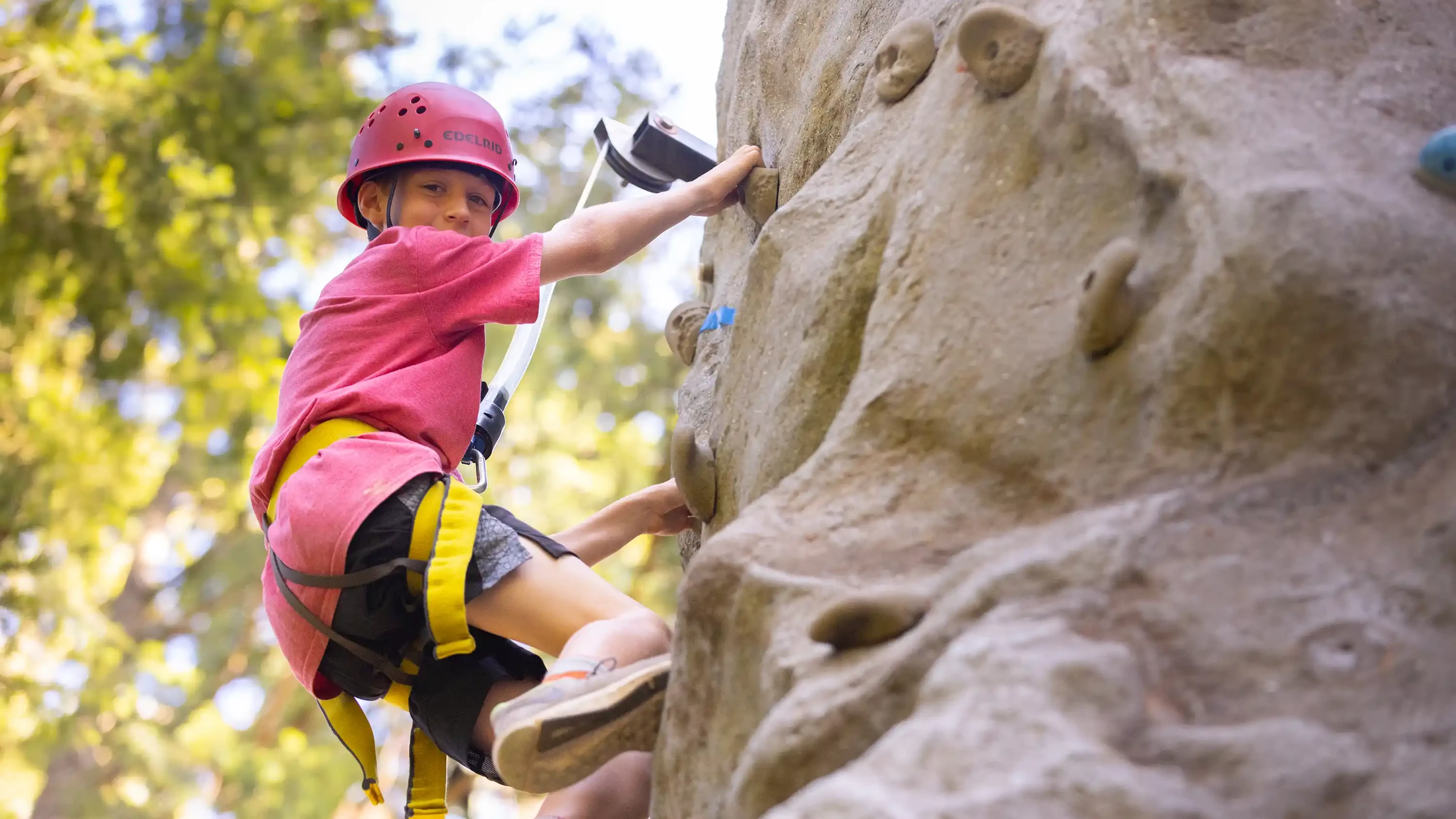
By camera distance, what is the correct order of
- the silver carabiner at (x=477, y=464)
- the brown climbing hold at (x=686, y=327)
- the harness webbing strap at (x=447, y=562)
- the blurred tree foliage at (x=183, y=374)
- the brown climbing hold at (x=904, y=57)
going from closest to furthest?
the harness webbing strap at (x=447, y=562), the brown climbing hold at (x=904, y=57), the silver carabiner at (x=477, y=464), the brown climbing hold at (x=686, y=327), the blurred tree foliage at (x=183, y=374)

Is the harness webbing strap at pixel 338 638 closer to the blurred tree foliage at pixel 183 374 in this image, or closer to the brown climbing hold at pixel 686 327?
the brown climbing hold at pixel 686 327

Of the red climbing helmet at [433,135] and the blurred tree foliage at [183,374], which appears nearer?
the red climbing helmet at [433,135]

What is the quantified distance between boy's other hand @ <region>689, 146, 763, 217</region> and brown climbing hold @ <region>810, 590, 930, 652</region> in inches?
58.1

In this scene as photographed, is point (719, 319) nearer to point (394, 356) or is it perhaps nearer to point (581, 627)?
point (394, 356)

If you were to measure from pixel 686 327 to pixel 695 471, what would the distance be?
72cm

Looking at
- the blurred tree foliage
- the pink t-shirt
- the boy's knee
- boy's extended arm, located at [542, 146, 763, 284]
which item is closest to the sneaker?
the boy's knee

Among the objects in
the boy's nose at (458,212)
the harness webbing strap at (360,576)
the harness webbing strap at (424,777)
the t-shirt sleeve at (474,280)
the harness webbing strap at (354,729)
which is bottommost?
the harness webbing strap at (424,777)

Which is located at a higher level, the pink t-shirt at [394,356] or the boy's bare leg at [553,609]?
the pink t-shirt at [394,356]

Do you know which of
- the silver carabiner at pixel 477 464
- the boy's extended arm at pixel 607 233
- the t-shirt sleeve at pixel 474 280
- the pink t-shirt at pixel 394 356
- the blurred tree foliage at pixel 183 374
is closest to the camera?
the pink t-shirt at pixel 394 356

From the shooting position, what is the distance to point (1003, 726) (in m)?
1.22

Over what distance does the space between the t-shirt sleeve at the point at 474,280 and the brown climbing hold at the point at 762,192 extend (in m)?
0.61

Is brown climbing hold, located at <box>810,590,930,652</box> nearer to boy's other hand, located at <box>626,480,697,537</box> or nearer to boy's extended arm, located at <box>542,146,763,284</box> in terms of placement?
boy's extended arm, located at <box>542,146,763,284</box>

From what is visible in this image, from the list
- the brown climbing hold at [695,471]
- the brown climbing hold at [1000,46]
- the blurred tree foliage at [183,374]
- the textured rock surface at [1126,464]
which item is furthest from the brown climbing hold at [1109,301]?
the blurred tree foliage at [183,374]

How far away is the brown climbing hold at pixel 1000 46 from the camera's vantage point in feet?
5.98
